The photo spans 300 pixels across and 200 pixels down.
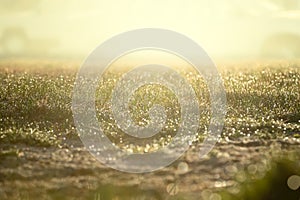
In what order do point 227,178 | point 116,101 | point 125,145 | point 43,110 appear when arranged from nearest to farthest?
point 227,178 < point 125,145 < point 43,110 < point 116,101

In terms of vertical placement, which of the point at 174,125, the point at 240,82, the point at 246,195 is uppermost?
the point at 240,82

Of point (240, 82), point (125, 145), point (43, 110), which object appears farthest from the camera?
point (240, 82)

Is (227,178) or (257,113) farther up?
(257,113)

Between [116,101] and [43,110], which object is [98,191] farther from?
[116,101]

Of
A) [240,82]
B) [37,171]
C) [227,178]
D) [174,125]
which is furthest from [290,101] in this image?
[37,171]

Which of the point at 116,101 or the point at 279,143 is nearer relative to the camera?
the point at 279,143

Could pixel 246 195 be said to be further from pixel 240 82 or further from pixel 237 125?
pixel 240 82
